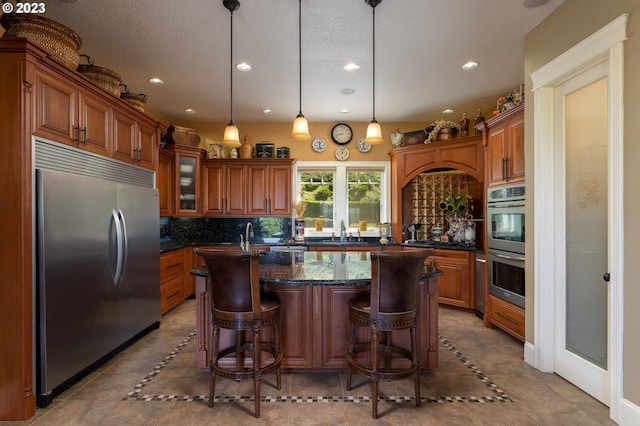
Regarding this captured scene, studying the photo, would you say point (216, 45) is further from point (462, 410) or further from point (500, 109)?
point (462, 410)

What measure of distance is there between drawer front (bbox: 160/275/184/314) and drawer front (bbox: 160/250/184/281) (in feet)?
0.32

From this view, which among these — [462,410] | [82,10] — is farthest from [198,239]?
[462,410]

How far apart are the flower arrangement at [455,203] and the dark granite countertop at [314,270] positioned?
224 centimetres

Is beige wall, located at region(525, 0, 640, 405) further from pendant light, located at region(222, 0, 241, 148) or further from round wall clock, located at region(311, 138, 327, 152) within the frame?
round wall clock, located at region(311, 138, 327, 152)

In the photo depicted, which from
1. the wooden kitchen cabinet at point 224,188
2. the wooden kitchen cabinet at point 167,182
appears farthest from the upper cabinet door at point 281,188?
the wooden kitchen cabinet at point 167,182

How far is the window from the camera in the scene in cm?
581

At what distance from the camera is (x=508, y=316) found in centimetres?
344

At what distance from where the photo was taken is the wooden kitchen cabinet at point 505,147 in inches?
130

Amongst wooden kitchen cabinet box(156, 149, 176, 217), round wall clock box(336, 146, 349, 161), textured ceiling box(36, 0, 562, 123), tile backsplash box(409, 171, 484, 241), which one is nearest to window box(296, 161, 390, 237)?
round wall clock box(336, 146, 349, 161)

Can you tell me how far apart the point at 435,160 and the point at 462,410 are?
3.53m

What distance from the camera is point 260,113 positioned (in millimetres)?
5203

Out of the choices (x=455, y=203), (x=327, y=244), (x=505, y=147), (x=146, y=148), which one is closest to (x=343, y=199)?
(x=327, y=244)

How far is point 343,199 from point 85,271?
3999 millimetres

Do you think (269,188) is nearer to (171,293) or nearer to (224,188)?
(224,188)
